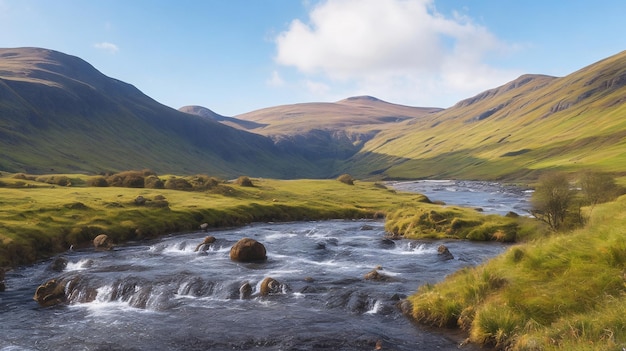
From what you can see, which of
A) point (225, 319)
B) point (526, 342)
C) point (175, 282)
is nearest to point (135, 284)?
point (175, 282)

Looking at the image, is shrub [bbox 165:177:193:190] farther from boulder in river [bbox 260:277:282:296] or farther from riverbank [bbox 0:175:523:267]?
boulder in river [bbox 260:277:282:296]

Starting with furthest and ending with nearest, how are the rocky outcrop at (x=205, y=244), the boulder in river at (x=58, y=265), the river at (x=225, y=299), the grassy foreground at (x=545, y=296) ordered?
the rocky outcrop at (x=205, y=244) < the boulder in river at (x=58, y=265) < the river at (x=225, y=299) < the grassy foreground at (x=545, y=296)

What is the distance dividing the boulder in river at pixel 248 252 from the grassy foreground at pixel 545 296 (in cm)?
2137

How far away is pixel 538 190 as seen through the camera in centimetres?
4622

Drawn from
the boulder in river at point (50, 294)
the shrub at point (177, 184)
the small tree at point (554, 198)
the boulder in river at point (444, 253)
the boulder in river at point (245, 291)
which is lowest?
the boulder in river at point (50, 294)

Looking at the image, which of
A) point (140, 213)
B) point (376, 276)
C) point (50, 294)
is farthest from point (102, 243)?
point (376, 276)

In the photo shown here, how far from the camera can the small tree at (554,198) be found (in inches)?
1754

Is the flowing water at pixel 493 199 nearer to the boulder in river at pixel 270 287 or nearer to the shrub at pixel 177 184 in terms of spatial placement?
the boulder in river at pixel 270 287

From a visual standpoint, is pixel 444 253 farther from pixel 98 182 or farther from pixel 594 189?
pixel 98 182

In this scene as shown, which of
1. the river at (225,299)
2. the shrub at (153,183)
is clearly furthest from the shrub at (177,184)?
the river at (225,299)

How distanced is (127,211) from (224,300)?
3822cm

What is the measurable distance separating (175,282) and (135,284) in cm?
303

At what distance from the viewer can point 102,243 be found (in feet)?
165

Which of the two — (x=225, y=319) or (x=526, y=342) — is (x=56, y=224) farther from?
(x=526, y=342)
